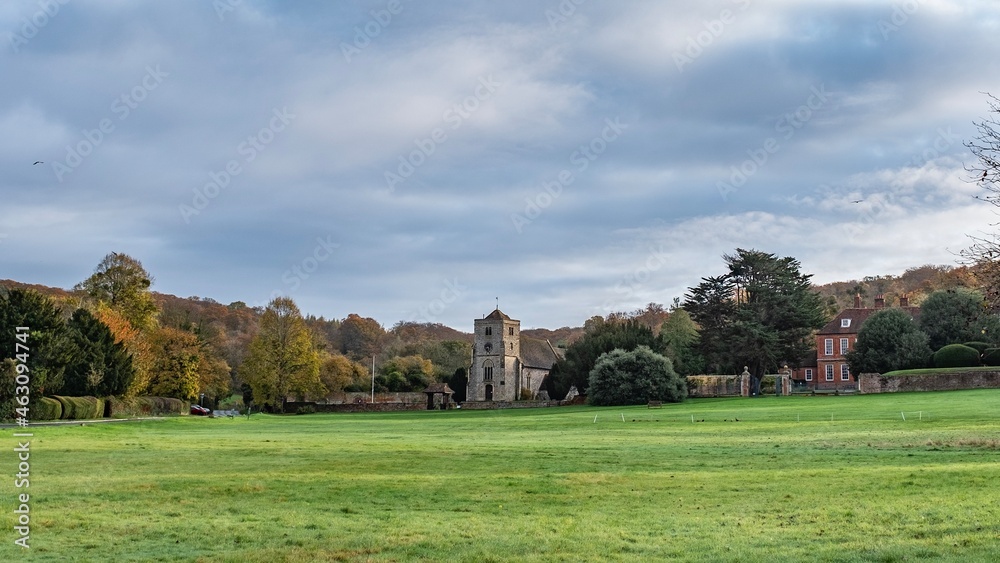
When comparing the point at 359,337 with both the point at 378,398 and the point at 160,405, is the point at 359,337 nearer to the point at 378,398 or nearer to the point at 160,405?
the point at 378,398

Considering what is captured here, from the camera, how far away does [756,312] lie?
81.2 meters

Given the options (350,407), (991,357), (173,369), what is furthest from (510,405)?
(991,357)

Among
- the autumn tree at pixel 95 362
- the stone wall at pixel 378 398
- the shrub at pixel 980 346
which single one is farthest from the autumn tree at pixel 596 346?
the autumn tree at pixel 95 362

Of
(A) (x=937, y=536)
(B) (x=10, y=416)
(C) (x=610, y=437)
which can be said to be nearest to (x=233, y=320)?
(B) (x=10, y=416)

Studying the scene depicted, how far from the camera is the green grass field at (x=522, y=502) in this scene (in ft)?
32.8

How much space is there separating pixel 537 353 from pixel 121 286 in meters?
57.8

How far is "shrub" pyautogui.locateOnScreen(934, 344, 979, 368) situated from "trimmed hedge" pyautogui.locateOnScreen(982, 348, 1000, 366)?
0.77 m

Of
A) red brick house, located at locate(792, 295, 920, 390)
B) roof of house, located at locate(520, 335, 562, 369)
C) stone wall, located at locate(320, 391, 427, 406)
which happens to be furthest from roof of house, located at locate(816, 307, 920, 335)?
stone wall, located at locate(320, 391, 427, 406)

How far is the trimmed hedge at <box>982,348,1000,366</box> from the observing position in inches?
2569

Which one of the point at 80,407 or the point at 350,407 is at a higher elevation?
the point at 80,407

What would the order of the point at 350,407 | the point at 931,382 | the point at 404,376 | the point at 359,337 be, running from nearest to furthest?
the point at 931,382, the point at 350,407, the point at 404,376, the point at 359,337

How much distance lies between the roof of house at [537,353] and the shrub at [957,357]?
171 feet

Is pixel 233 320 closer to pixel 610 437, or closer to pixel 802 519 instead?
pixel 610 437

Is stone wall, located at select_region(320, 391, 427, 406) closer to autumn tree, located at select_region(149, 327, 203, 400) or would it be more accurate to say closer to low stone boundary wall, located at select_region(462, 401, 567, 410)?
low stone boundary wall, located at select_region(462, 401, 567, 410)
